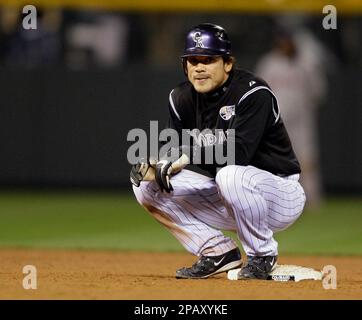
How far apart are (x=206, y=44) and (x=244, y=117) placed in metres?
0.57

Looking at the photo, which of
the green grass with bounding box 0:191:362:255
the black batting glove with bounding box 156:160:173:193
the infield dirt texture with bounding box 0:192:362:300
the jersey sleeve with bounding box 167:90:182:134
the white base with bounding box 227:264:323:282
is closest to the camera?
the infield dirt texture with bounding box 0:192:362:300

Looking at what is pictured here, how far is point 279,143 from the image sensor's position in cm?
735

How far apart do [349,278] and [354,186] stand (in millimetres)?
8027

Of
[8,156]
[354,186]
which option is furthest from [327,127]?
[8,156]

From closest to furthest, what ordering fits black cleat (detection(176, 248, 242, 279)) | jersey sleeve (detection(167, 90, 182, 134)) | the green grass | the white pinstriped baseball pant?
1. the white pinstriped baseball pant
2. black cleat (detection(176, 248, 242, 279))
3. jersey sleeve (detection(167, 90, 182, 134))
4. the green grass

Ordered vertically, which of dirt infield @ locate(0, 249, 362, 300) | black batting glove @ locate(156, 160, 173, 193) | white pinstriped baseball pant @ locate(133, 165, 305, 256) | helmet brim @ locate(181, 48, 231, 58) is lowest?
dirt infield @ locate(0, 249, 362, 300)

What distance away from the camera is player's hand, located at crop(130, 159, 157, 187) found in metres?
7.27

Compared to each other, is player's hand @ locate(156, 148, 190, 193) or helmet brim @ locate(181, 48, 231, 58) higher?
helmet brim @ locate(181, 48, 231, 58)

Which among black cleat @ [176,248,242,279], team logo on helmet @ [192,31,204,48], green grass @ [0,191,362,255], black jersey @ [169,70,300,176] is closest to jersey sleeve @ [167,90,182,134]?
black jersey @ [169,70,300,176]

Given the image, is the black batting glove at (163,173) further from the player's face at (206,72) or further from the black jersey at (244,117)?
the player's face at (206,72)

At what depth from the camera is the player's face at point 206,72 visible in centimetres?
722

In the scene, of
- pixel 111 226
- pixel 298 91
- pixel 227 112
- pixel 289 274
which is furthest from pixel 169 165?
pixel 298 91

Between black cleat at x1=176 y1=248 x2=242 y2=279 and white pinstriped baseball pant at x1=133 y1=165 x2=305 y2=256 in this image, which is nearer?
white pinstriped baseball pant at x1=133 y1=165 x2=305 y2=256

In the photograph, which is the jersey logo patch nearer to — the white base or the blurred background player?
the white base
